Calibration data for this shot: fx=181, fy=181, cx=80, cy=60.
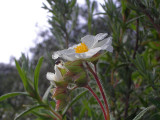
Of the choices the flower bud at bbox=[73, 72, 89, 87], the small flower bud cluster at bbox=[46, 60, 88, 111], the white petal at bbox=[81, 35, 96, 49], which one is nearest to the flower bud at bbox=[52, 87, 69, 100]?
the small flower bud cluster at bbox=[46, 60, 88, 111]

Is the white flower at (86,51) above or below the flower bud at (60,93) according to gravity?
above

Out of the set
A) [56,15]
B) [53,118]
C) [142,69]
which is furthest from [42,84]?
[142,69]

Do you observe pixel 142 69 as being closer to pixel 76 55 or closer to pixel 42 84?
pixel 76 55

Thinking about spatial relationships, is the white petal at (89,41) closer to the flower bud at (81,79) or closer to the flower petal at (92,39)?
the flower petal at (92,39)

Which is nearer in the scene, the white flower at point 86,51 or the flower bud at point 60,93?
the white flower at point 86,51

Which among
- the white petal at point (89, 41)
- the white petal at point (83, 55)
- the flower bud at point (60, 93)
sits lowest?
the flower bud at point (60, 93)

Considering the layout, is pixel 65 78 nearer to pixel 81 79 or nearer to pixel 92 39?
pixel 81 79

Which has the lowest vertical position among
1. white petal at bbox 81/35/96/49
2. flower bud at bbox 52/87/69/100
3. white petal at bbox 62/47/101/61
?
flower bud at bbox 52/87/69/100

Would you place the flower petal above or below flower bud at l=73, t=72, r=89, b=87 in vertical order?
above

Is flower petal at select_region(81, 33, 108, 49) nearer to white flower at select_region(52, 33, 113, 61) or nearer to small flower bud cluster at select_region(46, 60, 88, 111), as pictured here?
white flower at select_region(52, 33, 113, 61)

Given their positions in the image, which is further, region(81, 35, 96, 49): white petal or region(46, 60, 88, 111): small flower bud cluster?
region(81, 35, 96, 49): white petal

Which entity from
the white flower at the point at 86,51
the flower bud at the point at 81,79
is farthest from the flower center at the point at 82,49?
the flower bud at the point at 81,79
